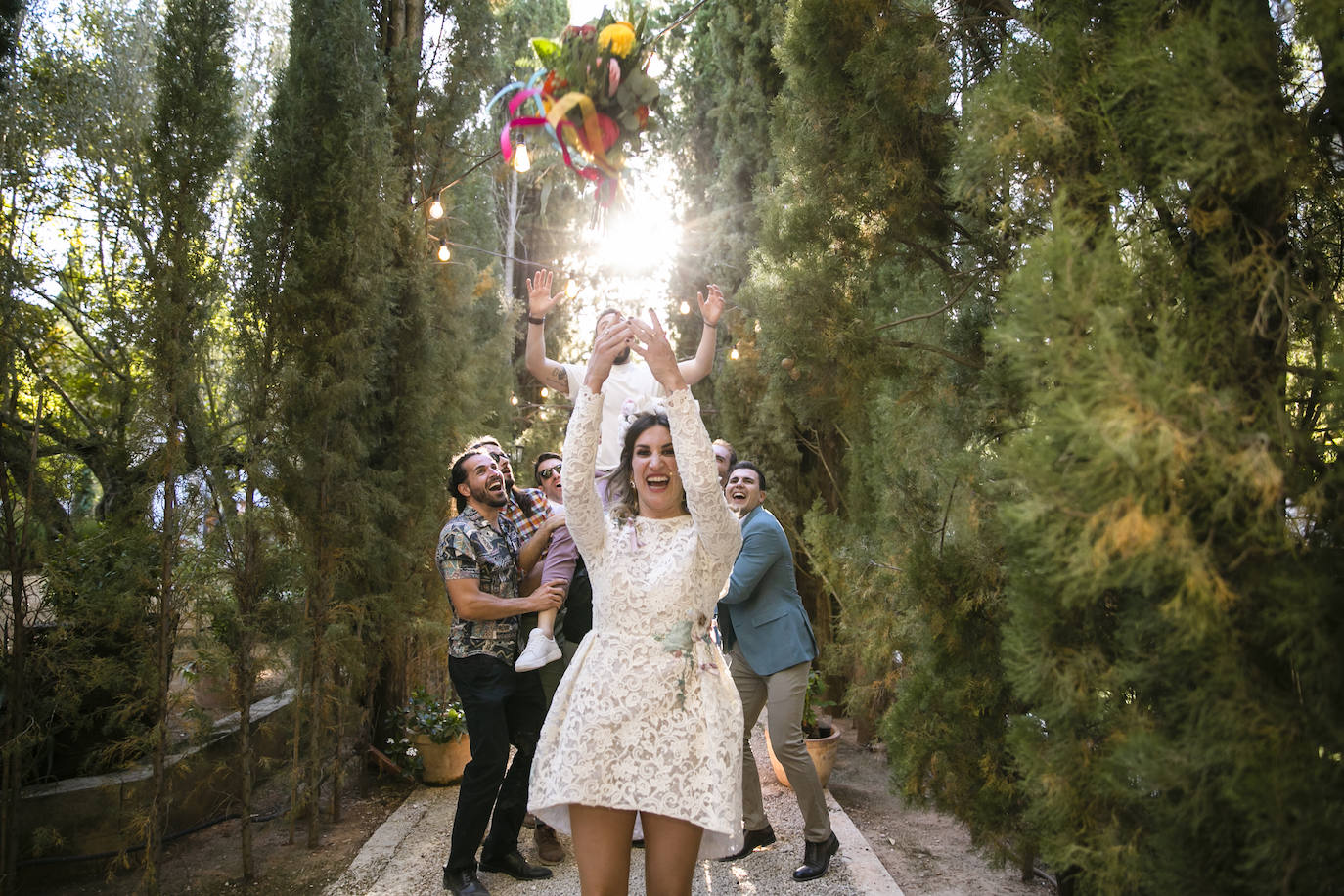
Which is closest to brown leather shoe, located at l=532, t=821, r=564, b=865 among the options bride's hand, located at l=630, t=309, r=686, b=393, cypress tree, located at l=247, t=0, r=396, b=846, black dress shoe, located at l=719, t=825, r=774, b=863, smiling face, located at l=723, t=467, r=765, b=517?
black dress shoe, located at l=719, t=825, r=774, b=863

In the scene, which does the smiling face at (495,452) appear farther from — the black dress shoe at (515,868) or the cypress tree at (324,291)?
the black dress shoe at (515,868)

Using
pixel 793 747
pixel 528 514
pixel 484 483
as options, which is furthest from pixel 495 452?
pixel 793 747

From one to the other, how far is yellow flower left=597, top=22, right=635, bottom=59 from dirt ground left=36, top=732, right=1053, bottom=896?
311 centimetres

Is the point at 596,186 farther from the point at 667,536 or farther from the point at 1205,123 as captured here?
the point at 1205,123

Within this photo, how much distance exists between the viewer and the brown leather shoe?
4352 millimetres

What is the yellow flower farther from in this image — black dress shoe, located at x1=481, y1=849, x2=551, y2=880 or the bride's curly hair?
black dress shoe, located at x1=481, y1=849, x2=551, y2=880

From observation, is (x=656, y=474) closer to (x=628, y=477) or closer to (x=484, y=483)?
(x=628, y=477)

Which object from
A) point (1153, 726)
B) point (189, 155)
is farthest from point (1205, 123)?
point (189, 155)

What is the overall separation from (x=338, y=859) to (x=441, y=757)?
118cm

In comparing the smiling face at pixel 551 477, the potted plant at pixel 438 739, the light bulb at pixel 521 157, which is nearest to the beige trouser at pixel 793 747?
the smiling face at pixel 551 477

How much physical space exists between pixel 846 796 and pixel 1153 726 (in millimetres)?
4660

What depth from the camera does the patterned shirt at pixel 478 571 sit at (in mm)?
3859

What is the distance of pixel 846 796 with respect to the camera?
604cm

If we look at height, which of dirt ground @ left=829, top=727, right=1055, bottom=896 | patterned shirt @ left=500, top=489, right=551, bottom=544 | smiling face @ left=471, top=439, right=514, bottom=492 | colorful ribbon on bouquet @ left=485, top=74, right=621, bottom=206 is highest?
colorful ribbon on bouquet @ left=485, top=74, right=621, bottom=206
